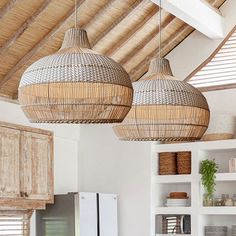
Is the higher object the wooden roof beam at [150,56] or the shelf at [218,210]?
the wooden roof beam at [150,56]

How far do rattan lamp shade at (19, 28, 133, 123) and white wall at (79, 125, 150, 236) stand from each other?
14.1ft

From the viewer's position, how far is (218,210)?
7.14 metres

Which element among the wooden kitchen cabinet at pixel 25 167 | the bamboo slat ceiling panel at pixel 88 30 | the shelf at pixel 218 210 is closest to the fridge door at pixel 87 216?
the wooden kitchen cabinet at pixel 25 167

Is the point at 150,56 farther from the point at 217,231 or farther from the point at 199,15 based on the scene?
the point at 217,231

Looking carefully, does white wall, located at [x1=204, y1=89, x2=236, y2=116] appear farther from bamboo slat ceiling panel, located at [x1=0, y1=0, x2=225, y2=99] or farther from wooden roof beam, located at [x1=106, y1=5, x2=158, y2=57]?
wooden roof beam, located at [x1=106, y1=5, x2=158, y2=57]

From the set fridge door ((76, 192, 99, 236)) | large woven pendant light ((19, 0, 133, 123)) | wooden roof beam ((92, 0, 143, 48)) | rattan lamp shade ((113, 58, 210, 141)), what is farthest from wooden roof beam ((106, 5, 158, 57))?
large woven pendant light ((19, 0, 133, 123))

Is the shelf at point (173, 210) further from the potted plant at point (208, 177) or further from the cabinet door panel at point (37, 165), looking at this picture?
the cabinet door panel at point (37, 165)

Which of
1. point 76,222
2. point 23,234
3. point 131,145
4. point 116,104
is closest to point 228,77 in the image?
point 131,145

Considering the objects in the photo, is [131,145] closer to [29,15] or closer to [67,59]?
[29,15]

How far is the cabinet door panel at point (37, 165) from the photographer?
6.76 meters

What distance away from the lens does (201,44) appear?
7.82 m

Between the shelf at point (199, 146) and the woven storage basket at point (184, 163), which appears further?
the woven storage basket at point (184, 163)

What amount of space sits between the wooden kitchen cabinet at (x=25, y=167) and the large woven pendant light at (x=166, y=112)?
9.02 ft

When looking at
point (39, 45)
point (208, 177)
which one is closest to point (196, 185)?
point (208, 177)
